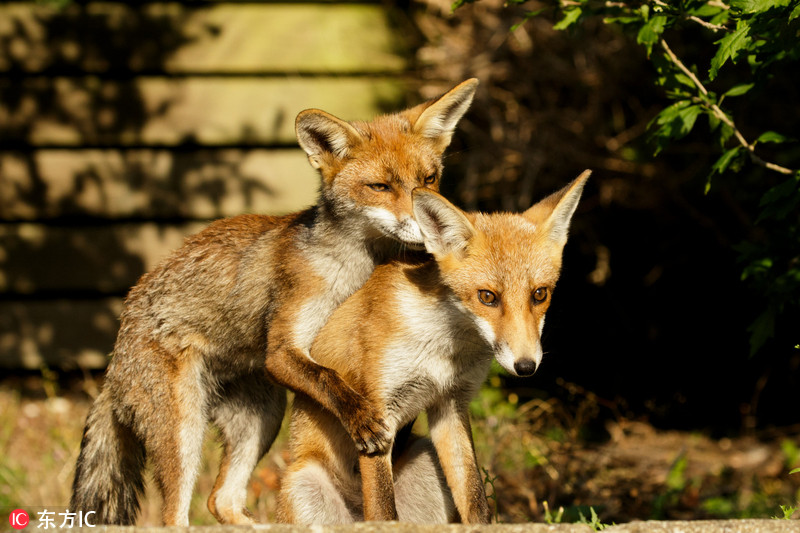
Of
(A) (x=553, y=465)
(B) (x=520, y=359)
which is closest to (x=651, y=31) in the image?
(B) (x=520, y=359)

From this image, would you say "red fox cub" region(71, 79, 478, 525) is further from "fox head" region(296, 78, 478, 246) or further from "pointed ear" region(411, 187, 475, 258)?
"pointed ear" region(411, 187, 475, 258)

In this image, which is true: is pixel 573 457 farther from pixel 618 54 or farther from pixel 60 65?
pixel 60 65

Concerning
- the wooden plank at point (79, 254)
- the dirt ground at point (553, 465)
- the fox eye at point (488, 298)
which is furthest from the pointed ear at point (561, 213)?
the wooden plank at point (79, 254)

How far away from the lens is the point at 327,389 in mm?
3080

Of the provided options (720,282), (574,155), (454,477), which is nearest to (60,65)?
(574,155)

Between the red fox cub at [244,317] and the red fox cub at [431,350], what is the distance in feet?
0.55

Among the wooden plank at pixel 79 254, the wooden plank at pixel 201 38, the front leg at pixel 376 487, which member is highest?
the wooden plank at pixel 201 38

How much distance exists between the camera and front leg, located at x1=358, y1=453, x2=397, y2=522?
3047mm

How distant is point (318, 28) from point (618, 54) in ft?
8.43

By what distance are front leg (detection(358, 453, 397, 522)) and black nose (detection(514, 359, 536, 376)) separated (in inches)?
29.2

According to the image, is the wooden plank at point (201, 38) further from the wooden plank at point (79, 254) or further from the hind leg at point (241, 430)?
the hind leg at point (241, 430)

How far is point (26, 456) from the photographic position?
19.1 feet

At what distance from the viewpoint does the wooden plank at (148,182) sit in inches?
262

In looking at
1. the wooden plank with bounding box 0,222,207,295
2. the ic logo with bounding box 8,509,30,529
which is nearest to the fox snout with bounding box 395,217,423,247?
the ic logo with bounding box 8,509,30,529
